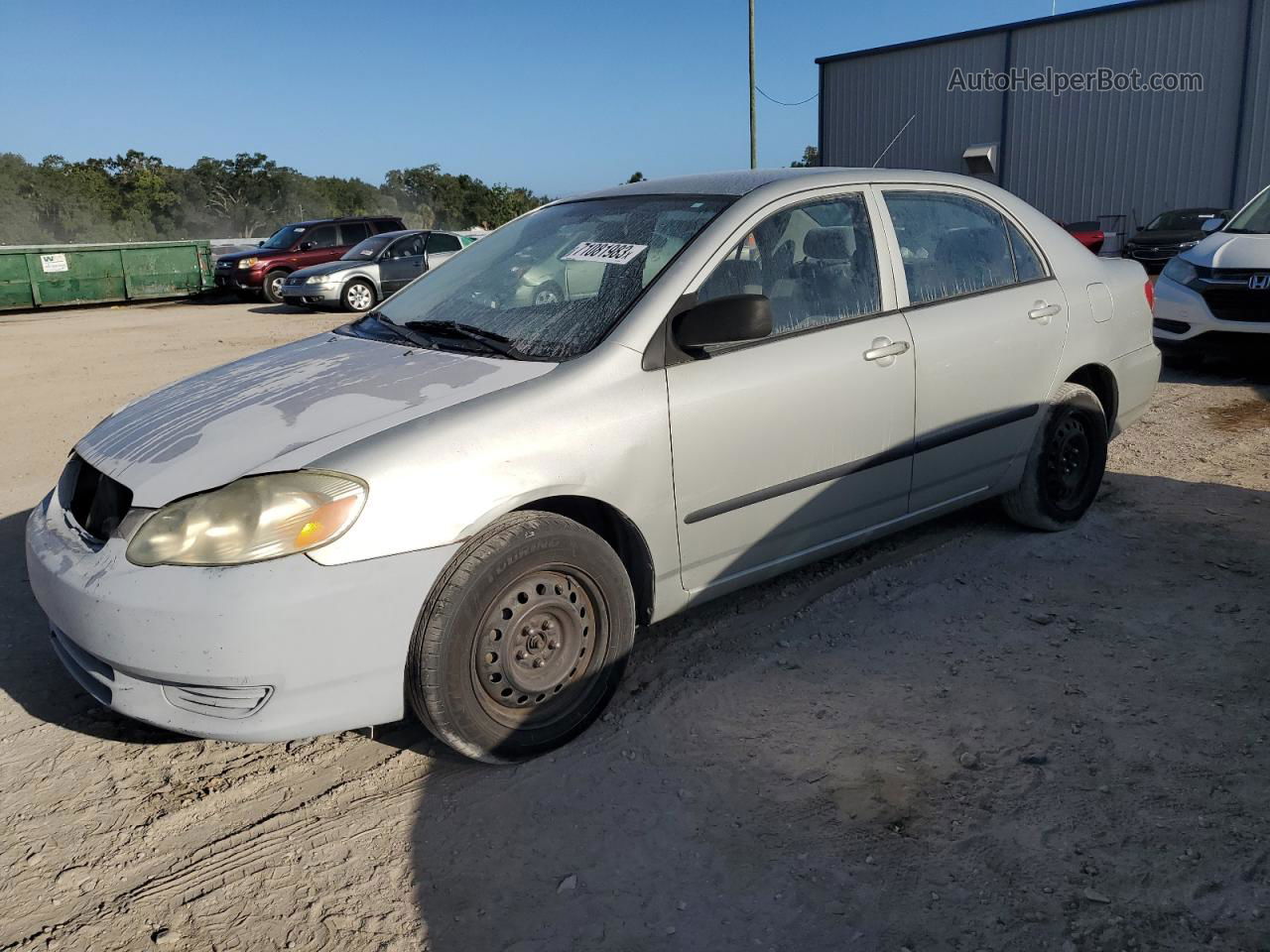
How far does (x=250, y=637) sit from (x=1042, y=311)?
341 centimetres

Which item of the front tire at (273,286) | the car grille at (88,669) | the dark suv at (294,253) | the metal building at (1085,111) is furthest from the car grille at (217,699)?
the metal building at (1085,111)

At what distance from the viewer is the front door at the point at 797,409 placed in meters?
3.18

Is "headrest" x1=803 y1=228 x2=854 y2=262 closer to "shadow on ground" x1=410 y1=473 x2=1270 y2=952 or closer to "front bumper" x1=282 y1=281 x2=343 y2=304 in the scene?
"shadow on ground" x1=410 y1=473 x2=1270 y2=952

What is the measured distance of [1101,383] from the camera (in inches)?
185

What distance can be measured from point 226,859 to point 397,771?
0.52m

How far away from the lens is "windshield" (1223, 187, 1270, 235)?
8.13 metres

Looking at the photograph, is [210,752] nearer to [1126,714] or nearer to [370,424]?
[370,424]

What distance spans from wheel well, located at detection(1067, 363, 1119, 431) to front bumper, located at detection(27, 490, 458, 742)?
333 cm

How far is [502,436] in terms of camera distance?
274cm

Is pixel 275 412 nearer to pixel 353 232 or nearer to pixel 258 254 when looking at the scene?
pixel 353 232

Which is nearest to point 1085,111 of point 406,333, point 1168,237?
point 1168,237

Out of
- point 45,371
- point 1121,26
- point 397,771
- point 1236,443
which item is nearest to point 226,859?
point 397,771

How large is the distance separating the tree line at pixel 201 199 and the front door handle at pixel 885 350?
135 feet

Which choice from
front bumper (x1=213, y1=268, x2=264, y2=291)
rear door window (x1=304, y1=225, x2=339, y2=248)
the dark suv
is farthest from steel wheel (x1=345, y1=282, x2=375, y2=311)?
front bumper (x1=213, y1=268, x2=264, y2=291)
